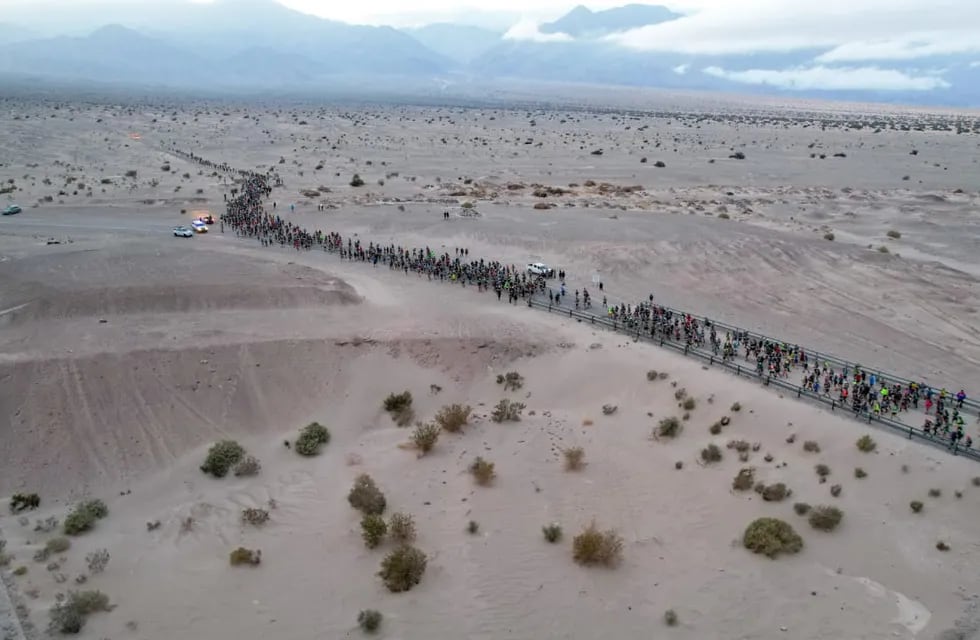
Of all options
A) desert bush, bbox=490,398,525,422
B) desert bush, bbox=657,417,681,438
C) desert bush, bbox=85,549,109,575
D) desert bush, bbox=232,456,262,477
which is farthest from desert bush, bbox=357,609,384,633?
desert bush, bbox=657,417,681,438

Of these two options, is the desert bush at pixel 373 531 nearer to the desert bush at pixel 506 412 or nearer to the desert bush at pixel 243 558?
the desert bush at pixel 243 558

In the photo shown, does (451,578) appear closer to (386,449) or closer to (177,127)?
(386,449)

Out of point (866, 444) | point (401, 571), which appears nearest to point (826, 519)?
point (866, 444)

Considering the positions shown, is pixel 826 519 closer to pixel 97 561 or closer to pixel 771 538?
pixel 771 538

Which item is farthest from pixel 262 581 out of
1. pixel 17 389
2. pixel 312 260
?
pixel 312 260

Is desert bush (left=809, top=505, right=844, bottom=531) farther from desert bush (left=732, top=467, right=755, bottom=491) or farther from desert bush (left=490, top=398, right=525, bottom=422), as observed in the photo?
desert bush (left=490, top=398, right=525, bottom=422)

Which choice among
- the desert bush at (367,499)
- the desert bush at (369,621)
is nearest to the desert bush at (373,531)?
the desert bush at (367,499)
